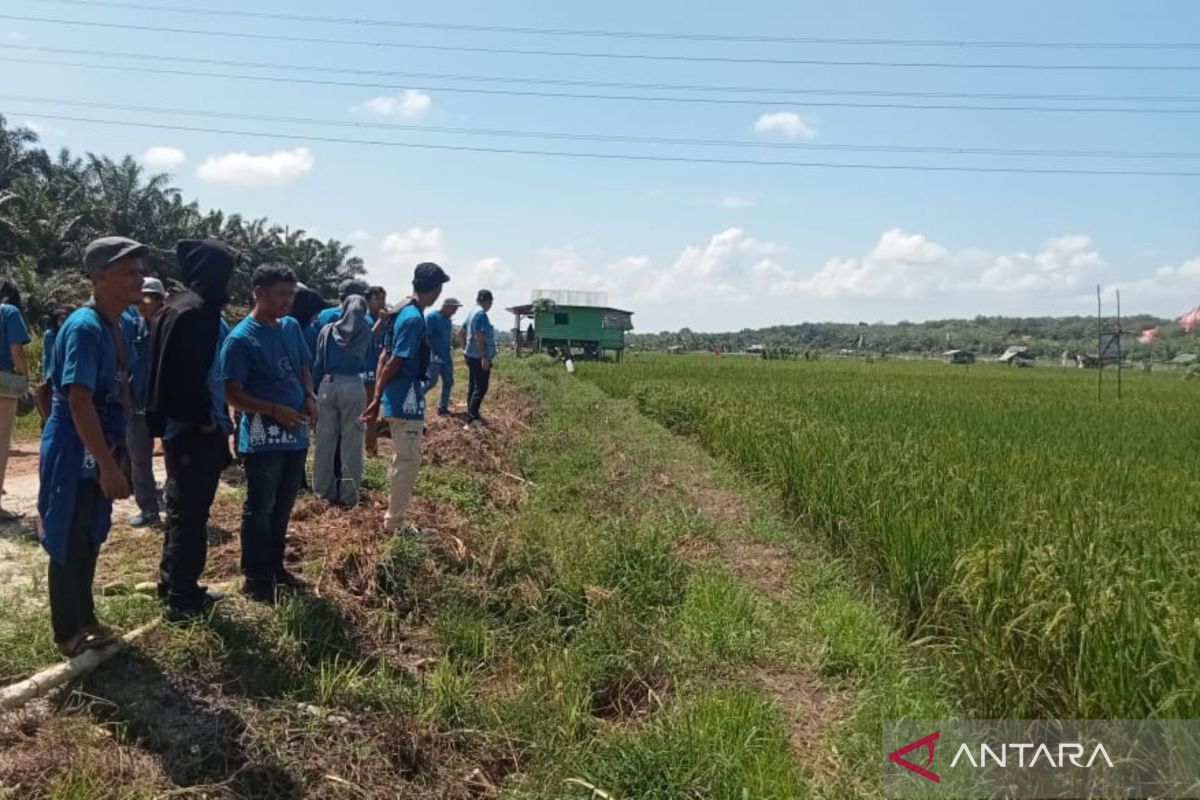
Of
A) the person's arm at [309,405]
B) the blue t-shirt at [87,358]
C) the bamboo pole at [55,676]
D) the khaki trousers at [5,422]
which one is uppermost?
the blue t-shirt at [87,358]

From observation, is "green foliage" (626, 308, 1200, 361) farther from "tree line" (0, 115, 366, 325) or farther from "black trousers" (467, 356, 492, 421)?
"black trousers" (467, 356, 492, 421)

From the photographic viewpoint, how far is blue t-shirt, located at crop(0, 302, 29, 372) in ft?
17.3

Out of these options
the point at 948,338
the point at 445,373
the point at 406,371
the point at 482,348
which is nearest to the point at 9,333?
the point at 406,371

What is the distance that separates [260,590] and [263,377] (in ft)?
3.60

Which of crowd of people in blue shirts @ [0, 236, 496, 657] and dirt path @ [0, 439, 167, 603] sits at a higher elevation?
crowd of people in blue shirts @ [0, 236, 496, 657]

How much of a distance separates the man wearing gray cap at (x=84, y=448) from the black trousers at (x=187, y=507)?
0.34m

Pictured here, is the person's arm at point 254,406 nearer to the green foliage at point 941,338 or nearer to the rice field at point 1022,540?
the rice field at point 1022,540

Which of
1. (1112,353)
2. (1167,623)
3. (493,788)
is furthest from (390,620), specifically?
(1112,353)

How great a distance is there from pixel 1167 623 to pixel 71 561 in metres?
4.15

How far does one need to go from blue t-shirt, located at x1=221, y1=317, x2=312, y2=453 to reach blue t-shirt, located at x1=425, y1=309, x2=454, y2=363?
3.78 metres


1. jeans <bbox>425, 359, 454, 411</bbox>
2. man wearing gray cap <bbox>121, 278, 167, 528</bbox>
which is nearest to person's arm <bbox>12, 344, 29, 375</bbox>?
man wearing gray cap <bbox>121, 278, 167, 528</bbox>

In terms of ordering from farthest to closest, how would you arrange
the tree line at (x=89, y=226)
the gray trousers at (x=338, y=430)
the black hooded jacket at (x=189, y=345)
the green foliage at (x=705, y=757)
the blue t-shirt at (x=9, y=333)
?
1. the tree line at (x=89, y=226)
2. the gray trousers at (x=338, y=430)
3. the blue t-shirt at (x=9, y=333)
4. the black hooded jacket at (x=189, y=345)
5. the green foliage at (x=705, y=757)

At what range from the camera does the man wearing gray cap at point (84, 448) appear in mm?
2998

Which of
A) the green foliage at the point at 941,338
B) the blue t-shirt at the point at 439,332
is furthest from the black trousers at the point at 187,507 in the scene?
the green foliage at the point at 941,338
